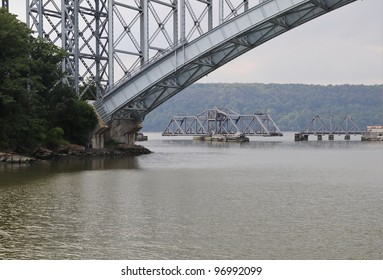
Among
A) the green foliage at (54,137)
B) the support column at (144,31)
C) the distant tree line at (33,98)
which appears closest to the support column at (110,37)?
the support column at (144,31)

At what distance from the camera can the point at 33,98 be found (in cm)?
4253

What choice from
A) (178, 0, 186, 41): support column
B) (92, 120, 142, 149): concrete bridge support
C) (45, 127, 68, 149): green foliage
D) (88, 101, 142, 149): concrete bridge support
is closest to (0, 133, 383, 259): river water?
(45, 127, 68, 149): green foliage

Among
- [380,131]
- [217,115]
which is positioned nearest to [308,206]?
[380,131]

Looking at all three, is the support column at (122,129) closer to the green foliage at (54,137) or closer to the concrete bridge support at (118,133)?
the concrete bridge support at (118,133)

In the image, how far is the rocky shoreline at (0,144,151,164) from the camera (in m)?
38.5

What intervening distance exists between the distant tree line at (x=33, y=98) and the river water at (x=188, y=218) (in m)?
12.6

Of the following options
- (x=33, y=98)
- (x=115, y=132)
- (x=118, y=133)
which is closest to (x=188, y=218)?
(x=33, y=98)

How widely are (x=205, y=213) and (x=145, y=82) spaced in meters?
29.8

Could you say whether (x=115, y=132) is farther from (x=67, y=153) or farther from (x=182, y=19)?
(x=182, y=19)

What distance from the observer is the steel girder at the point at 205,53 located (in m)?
39.8

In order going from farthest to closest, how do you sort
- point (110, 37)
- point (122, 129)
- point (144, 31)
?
point (122, 129)
point (110, 37)
point (144, 31)

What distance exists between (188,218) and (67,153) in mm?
31024

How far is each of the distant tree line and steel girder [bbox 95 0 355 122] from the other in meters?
2.83

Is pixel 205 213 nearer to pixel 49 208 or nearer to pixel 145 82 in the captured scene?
pixel 49 208
